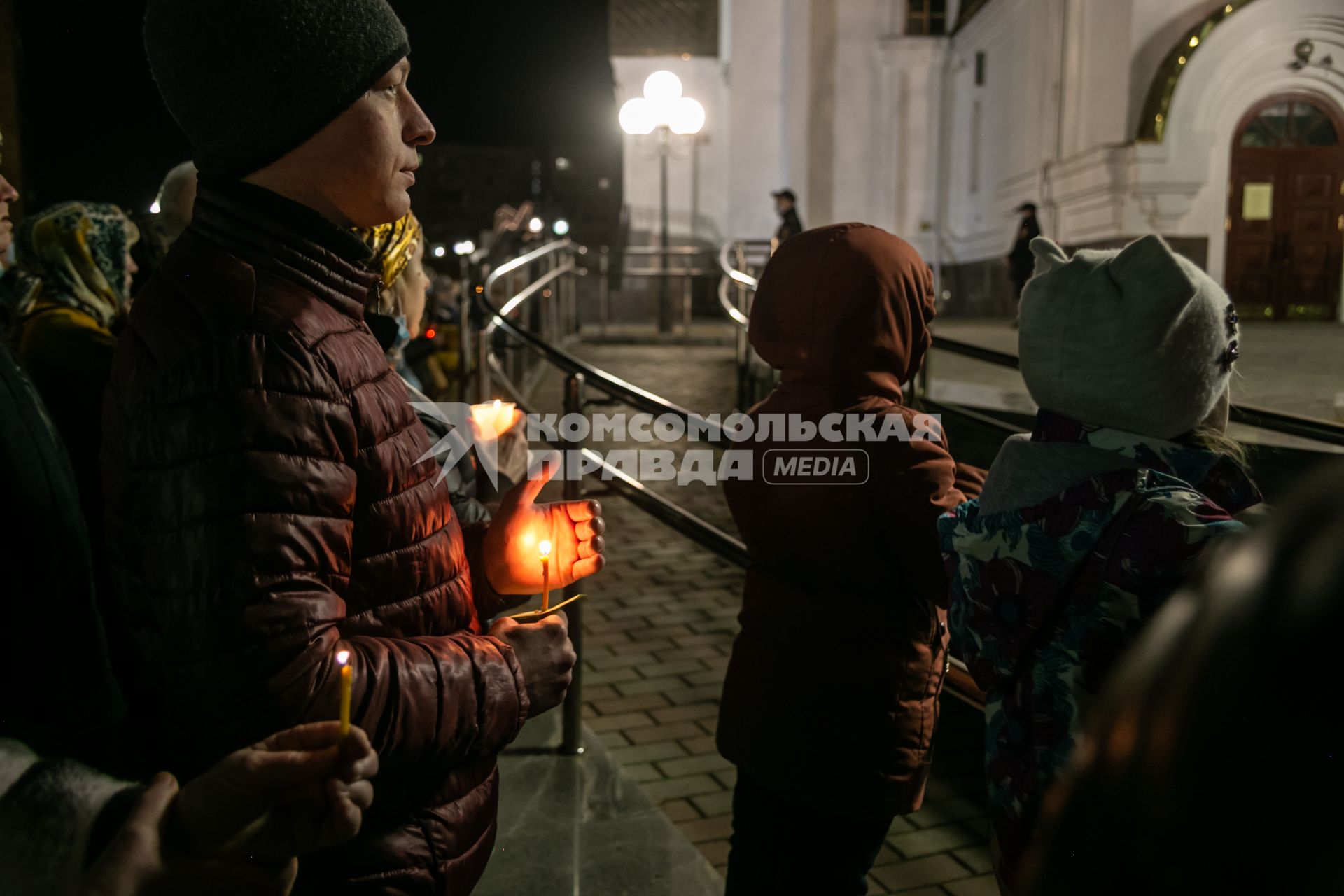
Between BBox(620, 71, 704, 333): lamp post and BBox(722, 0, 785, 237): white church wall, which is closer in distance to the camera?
BBox(620, 71, 704, 333): lamp post

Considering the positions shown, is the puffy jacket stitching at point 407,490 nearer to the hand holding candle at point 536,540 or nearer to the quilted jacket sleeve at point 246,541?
the quilted jacket sleeve at point 246,541

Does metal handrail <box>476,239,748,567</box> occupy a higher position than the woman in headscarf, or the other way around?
the woman in headscarf

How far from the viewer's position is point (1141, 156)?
44.4 ft

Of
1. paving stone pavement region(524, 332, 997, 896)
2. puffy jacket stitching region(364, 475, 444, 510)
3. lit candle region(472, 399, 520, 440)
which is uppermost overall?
puffy jacket stitching region(364, 475, 444, 510)

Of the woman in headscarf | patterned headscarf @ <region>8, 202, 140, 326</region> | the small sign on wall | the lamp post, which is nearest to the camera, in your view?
the woman in headscarf

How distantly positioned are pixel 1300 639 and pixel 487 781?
1.14 metres

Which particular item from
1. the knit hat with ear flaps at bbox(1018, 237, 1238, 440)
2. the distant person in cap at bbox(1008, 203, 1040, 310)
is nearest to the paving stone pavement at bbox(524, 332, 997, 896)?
the knit hat with ear flaps at bbox(1018, 237, 1238, 440)

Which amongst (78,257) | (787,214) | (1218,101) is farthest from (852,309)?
(1218,101)

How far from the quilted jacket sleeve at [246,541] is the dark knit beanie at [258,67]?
242 millimetres

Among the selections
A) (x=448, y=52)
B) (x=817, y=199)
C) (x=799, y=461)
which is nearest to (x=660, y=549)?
(x=799, y=461)

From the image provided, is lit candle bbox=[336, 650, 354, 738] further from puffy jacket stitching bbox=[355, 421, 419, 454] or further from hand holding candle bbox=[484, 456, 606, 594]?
hand holding candle bbox=[484, 456, 606, 594]

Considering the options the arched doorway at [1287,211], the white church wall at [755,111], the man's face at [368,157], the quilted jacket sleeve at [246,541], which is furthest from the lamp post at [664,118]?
the quilted jacket sleeve at [246,541]

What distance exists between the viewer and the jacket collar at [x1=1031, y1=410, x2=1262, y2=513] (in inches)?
54.8

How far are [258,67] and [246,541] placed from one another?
0.51 m
